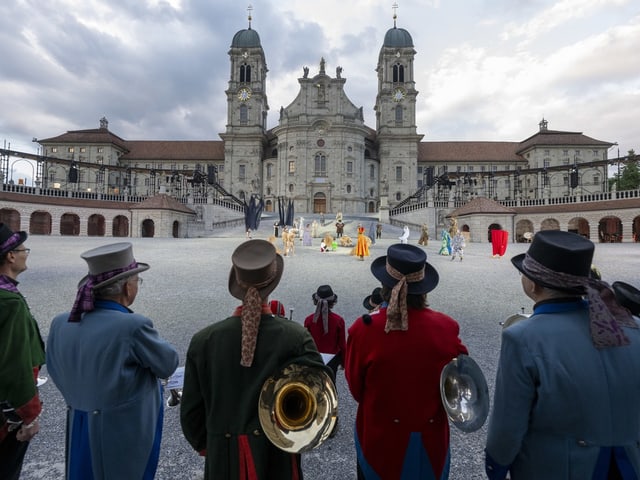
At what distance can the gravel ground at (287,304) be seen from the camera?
2.90 meters

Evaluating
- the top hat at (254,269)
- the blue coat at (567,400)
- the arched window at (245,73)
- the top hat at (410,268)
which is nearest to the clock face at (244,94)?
the arched window at (245,73)

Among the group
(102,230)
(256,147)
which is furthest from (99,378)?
(256,147)

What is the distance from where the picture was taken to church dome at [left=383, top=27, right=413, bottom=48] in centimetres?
5959

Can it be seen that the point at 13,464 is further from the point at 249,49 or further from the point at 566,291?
the point at 249,49

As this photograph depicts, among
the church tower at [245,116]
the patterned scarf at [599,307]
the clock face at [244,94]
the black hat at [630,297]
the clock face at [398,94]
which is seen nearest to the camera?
the patterned scarf at [599,307]

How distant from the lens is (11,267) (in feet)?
8.52

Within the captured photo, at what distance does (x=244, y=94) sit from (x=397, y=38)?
3010cm

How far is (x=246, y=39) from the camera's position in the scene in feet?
195

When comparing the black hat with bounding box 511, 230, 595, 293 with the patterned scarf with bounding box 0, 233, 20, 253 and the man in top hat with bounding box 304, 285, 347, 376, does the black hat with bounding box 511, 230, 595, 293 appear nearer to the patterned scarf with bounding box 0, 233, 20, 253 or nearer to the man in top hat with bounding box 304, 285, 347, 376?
the man in top hat with bounding box 304, 285, 347, 376

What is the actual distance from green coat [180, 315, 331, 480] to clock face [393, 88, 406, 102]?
63176 mm

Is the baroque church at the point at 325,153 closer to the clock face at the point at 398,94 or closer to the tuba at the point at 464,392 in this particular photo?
the clock face at the point at 398,94

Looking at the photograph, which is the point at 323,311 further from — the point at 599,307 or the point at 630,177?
the point at 630,177

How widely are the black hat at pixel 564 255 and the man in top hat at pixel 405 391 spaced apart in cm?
64

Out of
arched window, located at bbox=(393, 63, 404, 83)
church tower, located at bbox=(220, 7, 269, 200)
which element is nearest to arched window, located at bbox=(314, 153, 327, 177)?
church tower, located at bbox=(220, 7, 269, 200)
